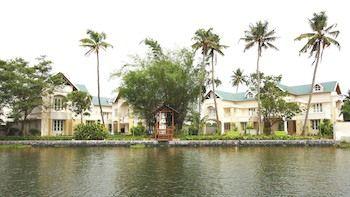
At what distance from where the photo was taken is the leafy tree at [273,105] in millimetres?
46312

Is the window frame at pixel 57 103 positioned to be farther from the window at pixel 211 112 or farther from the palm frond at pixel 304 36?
the palm frond at pixel 304 36

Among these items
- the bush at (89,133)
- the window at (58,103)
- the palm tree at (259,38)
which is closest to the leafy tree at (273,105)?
the palm tree at (259,38)

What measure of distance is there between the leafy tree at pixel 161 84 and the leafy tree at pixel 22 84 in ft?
31.5

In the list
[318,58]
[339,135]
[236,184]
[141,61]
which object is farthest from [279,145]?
[236,184]

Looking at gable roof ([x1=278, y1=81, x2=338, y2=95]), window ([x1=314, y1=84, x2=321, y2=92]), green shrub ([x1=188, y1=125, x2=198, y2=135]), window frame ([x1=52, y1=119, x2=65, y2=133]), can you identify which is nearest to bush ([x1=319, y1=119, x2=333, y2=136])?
gable roof ([x1=278, y1=81, x2=338, y2=95])

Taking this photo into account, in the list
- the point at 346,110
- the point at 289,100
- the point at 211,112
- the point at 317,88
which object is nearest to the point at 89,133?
the point at 211,112

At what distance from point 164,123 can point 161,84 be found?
4848mm

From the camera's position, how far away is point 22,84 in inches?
1698

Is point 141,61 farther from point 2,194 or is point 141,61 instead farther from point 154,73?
point 2,194

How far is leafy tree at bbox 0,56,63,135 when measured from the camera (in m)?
42.5

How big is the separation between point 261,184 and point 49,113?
40929mm

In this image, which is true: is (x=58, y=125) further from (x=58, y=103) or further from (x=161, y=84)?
(x=161, y=84)

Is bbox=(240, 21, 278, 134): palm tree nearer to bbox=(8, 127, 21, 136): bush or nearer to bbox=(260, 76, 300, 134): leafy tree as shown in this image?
bbox=(260, 76, 300, 134): leafy tree

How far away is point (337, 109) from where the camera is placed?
53.5 meters
